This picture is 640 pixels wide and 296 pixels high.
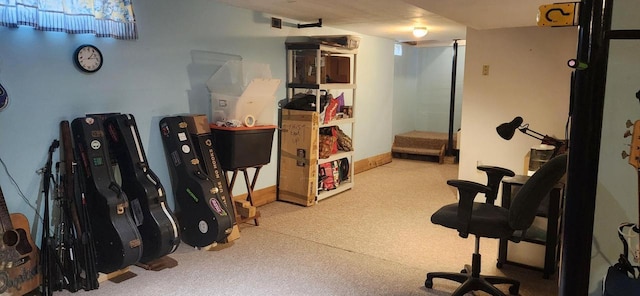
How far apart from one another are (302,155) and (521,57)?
2333mm

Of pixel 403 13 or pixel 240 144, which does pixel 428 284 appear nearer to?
pixel 240 144

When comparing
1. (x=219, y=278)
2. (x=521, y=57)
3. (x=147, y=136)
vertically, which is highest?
(x=521, y=57)

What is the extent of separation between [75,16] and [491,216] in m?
2.82

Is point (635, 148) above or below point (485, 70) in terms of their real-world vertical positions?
below

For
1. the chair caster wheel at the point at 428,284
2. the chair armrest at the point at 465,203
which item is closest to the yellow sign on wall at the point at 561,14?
the chair armrest at the point at 465,203

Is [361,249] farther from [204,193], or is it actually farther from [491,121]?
[491,121]

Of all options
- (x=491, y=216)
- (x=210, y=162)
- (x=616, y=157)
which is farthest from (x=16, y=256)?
(x=616, y=157)

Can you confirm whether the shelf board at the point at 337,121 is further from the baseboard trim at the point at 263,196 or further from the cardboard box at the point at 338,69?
the baseboard trim at the point at 263,196

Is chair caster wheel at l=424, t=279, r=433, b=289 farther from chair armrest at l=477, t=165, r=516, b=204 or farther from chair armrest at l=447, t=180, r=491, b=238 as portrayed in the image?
chair armrest at l=477, t=165, r=516, b=204

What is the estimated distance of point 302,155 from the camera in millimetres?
4707

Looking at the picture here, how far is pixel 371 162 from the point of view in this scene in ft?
22.1

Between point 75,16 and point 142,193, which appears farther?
point 142,193

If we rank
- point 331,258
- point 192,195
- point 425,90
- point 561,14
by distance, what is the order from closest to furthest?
point 561,14, point 331,258, point 192,195, point 425,90

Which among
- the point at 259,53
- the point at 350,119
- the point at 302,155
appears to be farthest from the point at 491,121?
the point at 259,53
